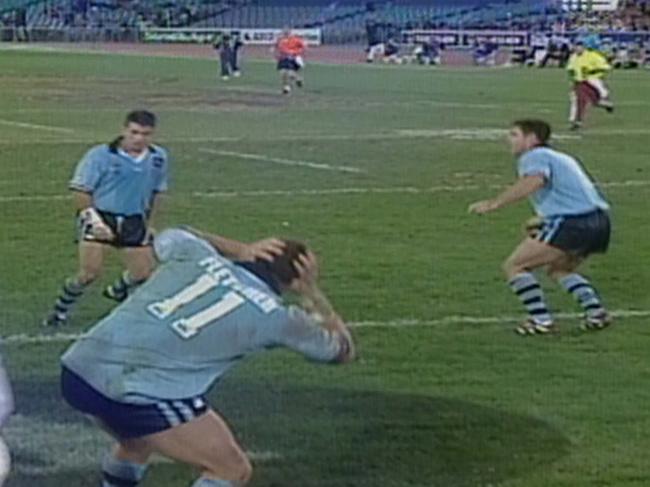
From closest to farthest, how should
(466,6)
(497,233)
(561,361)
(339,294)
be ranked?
1. (561,361)
2. (339,294)
3. (497,233)
4. (466,6)

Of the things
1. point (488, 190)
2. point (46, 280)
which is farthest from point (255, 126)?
point (46, 280)

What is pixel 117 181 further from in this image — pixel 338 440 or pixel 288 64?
pixel 288 64

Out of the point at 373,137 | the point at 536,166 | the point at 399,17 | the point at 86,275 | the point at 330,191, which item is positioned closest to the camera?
the point at 536,166

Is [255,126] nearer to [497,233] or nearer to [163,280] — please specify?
[497,233]

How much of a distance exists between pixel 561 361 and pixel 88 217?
9.98 ft

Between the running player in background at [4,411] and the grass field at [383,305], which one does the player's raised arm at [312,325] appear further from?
the running player in background at [4,411]

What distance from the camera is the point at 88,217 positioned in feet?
40.1

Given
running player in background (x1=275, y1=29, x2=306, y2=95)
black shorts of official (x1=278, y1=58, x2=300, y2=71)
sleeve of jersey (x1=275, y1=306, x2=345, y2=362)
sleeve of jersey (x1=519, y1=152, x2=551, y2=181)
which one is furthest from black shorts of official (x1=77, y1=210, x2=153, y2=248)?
black shorts of official (x1=278, y1=58, x2=300, y2=71)

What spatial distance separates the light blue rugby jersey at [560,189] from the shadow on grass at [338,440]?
2.23m

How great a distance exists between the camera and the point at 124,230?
12.3m

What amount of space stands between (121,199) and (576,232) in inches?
110

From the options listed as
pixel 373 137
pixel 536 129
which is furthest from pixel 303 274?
pixel 373 137

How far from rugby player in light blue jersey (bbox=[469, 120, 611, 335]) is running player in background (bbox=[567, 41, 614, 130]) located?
821 inches

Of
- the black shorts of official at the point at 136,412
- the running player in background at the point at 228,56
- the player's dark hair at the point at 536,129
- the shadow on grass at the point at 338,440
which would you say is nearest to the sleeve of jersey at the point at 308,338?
the black shorts of official at the point at 136,412
